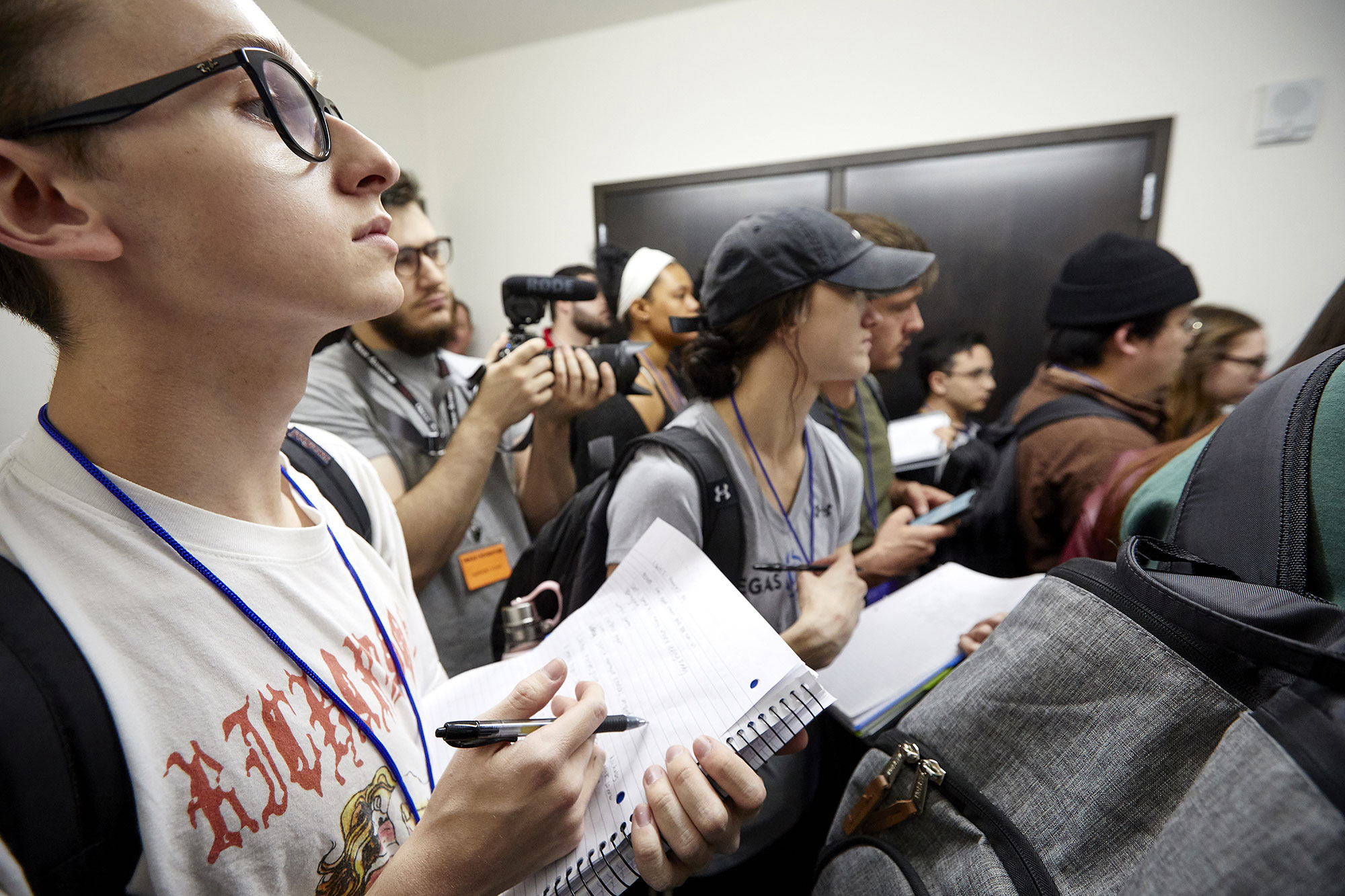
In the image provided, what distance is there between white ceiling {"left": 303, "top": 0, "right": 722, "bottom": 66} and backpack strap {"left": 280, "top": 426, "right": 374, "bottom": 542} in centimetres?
288

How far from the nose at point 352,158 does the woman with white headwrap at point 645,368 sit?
93cm

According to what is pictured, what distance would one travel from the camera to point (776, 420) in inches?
47.6

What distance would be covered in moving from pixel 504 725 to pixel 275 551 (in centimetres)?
30

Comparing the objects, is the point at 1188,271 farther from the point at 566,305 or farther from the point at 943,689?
the point at 566,305

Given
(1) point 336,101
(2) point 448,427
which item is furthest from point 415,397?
(1) point 336,101

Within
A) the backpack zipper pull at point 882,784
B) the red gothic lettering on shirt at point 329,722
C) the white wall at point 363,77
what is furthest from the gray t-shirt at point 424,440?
the white wall at point 363,77

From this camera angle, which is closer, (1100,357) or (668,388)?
(1100,357)

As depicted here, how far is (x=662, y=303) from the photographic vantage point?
2109 mm

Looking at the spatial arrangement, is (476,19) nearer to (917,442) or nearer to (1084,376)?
(917,442)

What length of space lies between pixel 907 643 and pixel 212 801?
0.99 metres

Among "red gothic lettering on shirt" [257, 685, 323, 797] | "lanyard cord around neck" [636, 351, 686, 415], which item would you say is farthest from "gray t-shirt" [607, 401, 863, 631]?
"lanyard cord around neck" [636, 351, 686, 415]

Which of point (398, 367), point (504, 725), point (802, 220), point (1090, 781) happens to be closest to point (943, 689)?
point (1090, 781)

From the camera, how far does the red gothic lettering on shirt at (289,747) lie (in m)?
0.52

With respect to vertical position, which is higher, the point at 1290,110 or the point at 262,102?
the point at 1290,110
